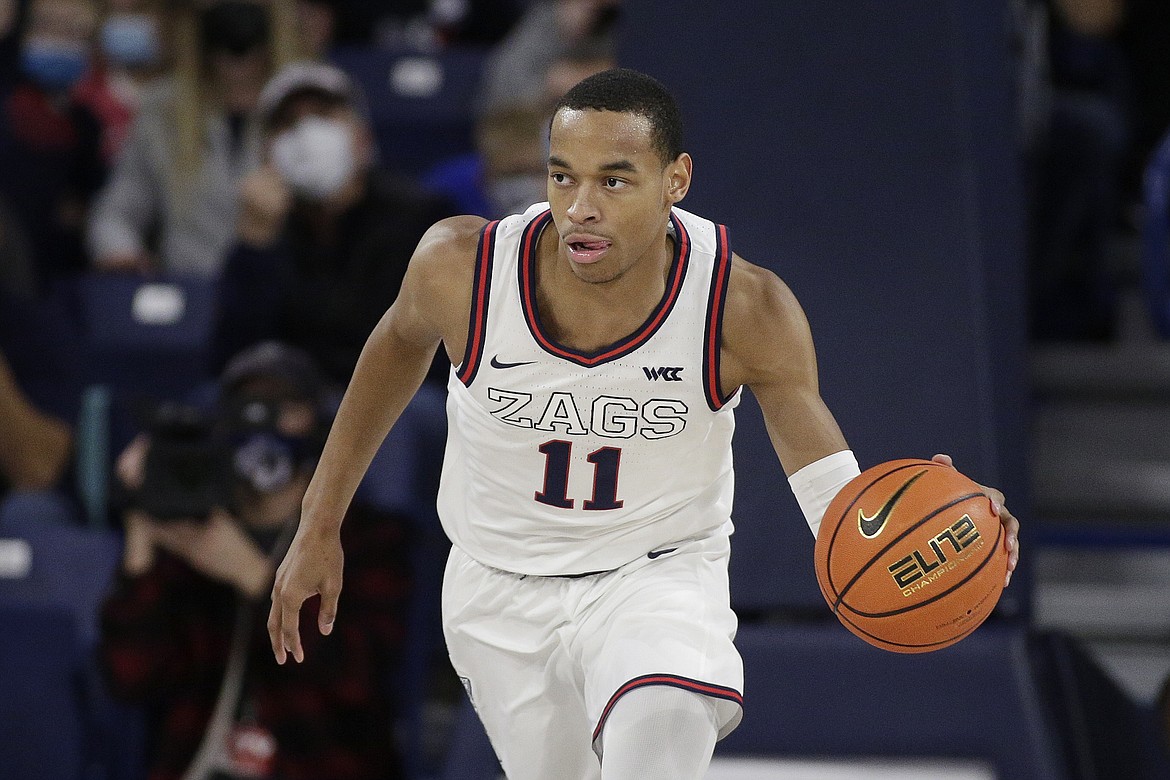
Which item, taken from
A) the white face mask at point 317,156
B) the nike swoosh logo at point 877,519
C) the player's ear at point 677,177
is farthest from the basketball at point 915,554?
the white face mask at point 317,156

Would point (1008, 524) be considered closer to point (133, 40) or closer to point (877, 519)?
point (877, 519)

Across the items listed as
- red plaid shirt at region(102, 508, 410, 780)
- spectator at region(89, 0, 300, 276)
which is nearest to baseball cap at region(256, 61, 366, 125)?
spectator at region(89, 0, 300, 276)

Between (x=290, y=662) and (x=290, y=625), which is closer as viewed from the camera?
(x=290, y=625)

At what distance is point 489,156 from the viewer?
17.1 feet

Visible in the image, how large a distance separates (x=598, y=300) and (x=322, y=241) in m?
2.23

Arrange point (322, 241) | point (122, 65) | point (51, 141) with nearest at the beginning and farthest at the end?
point (322, 241) → point (51, 141) → point (122, 65)

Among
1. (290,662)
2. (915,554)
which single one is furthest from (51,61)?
(915,554)

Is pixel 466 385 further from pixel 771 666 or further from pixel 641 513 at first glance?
pixel 771 666

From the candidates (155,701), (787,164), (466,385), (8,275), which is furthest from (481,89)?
(466,385)

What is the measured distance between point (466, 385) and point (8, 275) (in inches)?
119

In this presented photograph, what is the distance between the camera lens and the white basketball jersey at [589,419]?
8.99ft

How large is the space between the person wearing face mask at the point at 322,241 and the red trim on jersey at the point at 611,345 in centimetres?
184

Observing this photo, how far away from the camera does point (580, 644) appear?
2.88m

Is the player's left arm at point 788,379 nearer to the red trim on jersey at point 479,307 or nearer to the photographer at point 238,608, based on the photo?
the red trim on jersey at point 479,307
